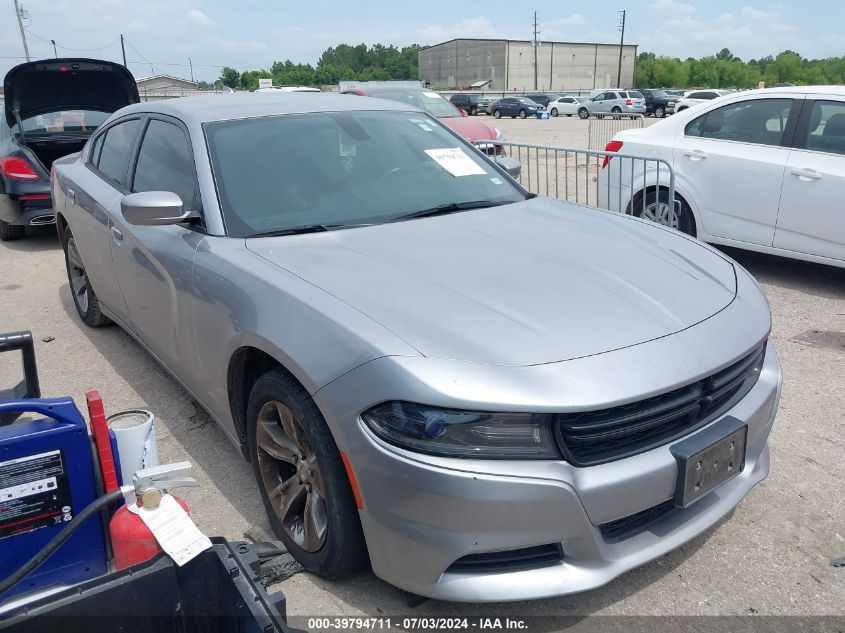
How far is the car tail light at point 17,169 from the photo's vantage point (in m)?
7.74

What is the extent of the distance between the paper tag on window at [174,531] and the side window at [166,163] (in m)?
1.64

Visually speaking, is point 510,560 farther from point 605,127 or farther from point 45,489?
point 605,127

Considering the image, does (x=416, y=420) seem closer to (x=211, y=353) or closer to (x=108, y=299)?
Result: (x=211, y=353)

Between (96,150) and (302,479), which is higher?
(96,150)

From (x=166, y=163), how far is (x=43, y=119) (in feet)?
19.0

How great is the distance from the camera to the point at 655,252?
3055 mm

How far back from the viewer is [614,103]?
1815 inches

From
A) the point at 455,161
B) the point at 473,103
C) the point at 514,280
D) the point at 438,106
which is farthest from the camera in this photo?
the point at 473,103

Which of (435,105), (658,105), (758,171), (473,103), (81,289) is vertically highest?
(435,105)

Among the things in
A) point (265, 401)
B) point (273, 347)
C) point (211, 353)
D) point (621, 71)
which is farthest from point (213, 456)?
point (621, 71)

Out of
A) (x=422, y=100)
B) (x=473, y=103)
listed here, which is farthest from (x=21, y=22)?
(x=422, y=100)

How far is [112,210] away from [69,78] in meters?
5.26

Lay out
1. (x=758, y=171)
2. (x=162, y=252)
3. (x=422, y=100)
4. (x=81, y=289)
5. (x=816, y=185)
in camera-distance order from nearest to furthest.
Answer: (x=162, y=252) < (x=81, y=289) < (x=816, y=185) < (x=758, y=171) < (x=422, y=100)

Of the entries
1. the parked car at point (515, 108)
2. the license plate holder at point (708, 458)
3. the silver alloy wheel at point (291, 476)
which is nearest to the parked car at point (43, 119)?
the silver alloy wheel at point (291, 476)
